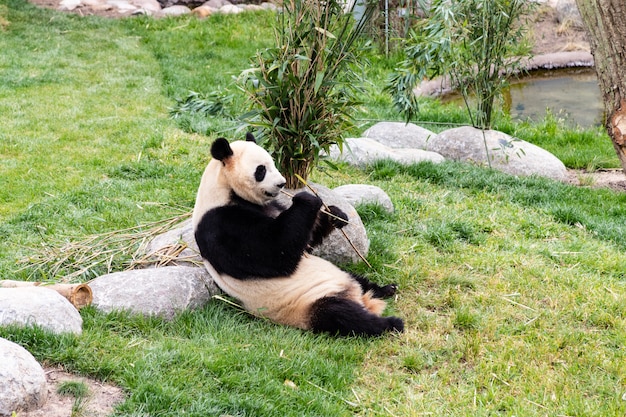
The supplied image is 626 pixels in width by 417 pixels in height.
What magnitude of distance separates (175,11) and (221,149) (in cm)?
1134

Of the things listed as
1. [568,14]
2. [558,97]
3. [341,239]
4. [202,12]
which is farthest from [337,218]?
[568,14]

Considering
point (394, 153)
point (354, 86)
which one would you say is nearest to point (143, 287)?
point (354, 86)

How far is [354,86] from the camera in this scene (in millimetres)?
5188

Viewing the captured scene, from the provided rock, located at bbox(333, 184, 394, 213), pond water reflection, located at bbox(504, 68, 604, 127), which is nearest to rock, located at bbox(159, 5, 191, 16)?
pond water reflection, located at bbox(504, 68, 604, 127)

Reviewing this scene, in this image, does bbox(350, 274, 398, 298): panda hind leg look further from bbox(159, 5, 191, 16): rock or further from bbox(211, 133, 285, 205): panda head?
bbox(159, 5, 191, 16): rock

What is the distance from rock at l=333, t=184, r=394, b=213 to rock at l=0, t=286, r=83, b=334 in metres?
2.76

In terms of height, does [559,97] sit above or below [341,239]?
below

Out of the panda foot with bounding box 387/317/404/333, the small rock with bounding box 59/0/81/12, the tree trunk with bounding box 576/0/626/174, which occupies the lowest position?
the panda foot with bounding box 387/317/404/333

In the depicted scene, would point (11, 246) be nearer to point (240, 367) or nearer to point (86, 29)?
point (240, 367)

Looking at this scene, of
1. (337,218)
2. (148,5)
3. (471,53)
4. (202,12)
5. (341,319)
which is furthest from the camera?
(148,5)

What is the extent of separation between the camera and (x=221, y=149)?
4242 millimetres

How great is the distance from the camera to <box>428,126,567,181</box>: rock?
7.85 meters

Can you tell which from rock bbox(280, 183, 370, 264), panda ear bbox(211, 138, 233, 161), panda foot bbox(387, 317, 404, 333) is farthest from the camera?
rock bbox(280, 183, 370, 264)

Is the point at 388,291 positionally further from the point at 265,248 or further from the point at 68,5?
the point at 68,5
